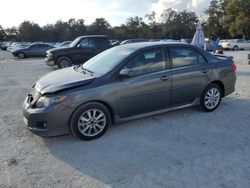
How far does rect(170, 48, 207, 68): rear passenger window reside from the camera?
5348 mm

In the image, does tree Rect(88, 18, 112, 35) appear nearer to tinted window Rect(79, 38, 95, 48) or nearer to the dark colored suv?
tinted window Rect(79, 38, 95, 48)

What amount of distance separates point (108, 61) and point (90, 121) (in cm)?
131

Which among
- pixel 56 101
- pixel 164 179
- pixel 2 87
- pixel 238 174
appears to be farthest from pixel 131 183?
pixel 2 87

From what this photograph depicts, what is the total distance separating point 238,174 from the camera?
3457 millimetres

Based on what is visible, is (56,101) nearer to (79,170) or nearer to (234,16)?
(79,170)

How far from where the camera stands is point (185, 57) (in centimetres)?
551

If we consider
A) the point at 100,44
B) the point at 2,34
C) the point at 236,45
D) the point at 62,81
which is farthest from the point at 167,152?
the point at 2,34

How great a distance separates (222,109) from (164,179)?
3.25m

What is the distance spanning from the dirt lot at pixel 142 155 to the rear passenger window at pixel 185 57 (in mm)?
1087

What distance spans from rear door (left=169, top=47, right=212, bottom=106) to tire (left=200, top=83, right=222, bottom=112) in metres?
0.16

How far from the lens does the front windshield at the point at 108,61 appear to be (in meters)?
4.90

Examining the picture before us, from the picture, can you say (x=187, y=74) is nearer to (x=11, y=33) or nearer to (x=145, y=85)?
(x=145, y=85)

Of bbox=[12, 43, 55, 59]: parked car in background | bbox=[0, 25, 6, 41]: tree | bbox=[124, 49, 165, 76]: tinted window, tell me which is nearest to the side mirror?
bbox=[124, 49, 165, 76]: tinted window

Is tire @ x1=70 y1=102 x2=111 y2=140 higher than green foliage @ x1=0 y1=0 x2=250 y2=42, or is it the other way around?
green foliage @ x1=0 y1=0 x2=250 y2=42
